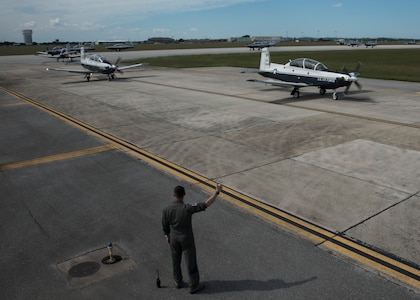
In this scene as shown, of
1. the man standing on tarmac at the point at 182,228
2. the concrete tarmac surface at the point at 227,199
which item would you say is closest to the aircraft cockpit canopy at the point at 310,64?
the concrete tarmac surface at the point at 227,199

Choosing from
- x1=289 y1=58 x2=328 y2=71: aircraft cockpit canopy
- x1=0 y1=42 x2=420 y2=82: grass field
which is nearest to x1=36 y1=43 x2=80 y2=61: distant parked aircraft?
x1=0 y1=42 x2=420 y2=82: grass field

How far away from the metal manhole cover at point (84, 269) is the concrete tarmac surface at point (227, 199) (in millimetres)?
66

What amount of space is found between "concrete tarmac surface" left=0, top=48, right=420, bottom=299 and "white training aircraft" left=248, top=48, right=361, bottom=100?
269cm

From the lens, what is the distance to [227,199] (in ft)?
28.4

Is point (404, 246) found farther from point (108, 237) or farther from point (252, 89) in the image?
point (252, 89)

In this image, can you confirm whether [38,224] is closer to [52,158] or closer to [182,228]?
[182,228]

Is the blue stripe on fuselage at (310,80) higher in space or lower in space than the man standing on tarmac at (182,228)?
higher

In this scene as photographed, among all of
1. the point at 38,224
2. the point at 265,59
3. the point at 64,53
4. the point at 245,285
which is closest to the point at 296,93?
the point at 265,59

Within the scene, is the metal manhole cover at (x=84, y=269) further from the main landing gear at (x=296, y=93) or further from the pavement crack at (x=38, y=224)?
the main landing gear at (x=296, y=93)

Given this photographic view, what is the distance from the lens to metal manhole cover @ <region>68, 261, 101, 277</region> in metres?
5.95

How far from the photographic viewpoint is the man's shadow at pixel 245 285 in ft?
18.1

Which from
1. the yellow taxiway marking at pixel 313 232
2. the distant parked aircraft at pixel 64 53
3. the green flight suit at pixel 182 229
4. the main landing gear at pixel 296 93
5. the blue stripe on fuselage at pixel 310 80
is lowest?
the yellow taxiway marking at pixel 313 232

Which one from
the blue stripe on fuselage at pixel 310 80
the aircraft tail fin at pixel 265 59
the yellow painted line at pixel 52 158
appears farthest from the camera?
the aircraft tail fin at pixel 265 59

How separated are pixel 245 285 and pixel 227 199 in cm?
318
